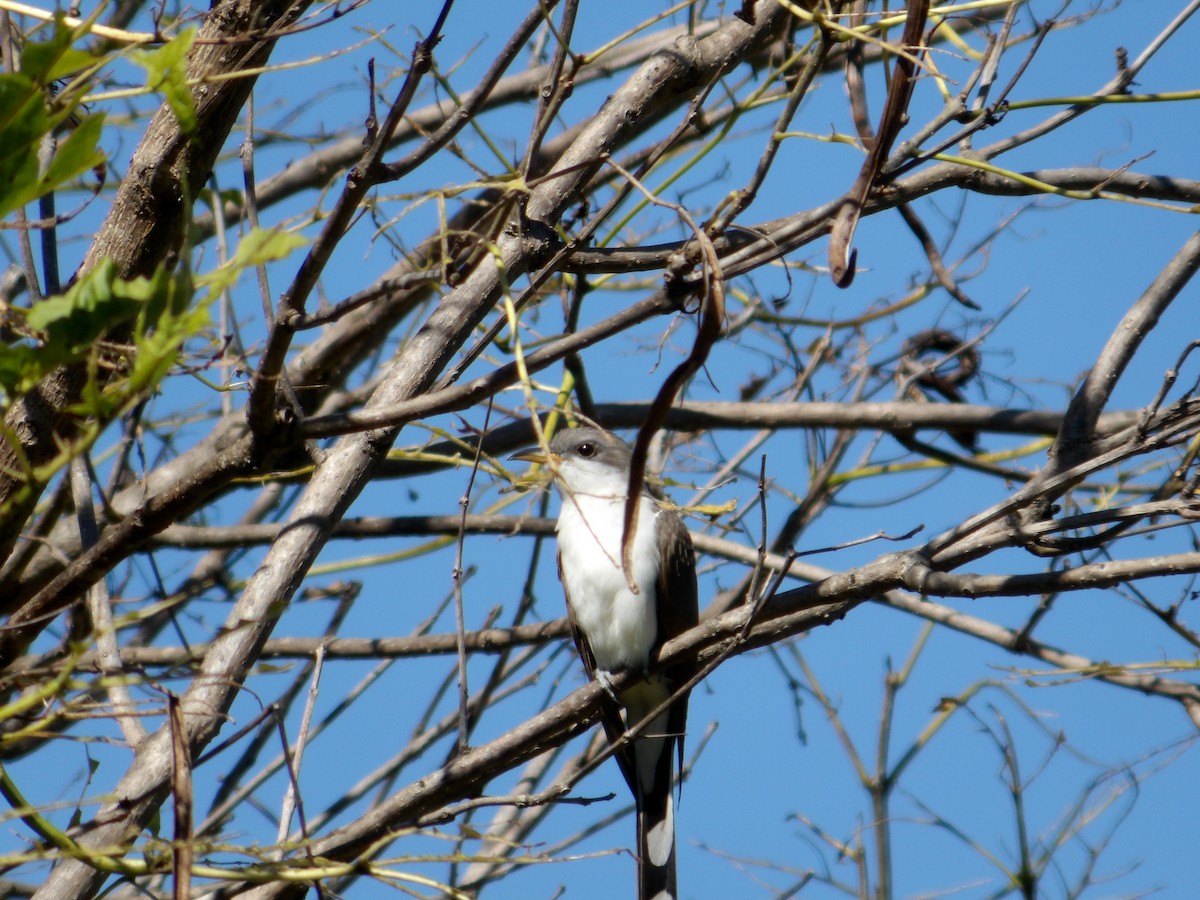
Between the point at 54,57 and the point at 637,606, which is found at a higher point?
the point at 637,606

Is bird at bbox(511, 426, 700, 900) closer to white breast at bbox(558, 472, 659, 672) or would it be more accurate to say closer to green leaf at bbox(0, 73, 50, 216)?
white breast at bbox(558, 472, 659, 672)

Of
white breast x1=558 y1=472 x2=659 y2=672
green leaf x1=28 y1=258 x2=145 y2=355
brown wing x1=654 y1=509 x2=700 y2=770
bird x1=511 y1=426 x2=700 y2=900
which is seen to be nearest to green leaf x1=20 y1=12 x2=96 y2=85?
green leaf x1=28 y1=258 x2=145 y2=355

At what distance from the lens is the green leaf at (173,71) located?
1.56 m

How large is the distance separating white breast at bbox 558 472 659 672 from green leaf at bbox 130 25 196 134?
12.6 feet

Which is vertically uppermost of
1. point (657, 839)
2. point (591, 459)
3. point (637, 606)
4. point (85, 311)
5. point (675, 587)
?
point (591, 459)

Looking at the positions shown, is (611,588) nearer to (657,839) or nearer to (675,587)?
(675,587)

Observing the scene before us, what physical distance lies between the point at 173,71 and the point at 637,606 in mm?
4176

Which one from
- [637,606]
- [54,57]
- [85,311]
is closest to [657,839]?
[637,606]

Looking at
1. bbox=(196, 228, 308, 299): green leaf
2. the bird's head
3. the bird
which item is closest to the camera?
bbox=(196, 228, 308, 299): green leaf

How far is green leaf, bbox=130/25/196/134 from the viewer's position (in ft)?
5.11

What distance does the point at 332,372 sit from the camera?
5965mm

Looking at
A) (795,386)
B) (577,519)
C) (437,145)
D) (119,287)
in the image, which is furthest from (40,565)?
(795,386)

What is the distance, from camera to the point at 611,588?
5570 millimetres

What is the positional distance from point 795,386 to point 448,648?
2.62m
